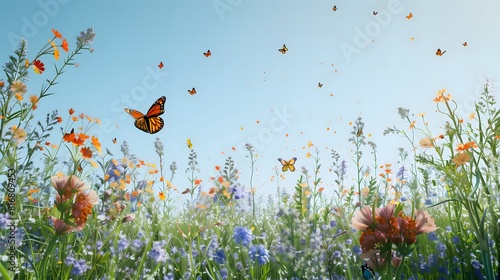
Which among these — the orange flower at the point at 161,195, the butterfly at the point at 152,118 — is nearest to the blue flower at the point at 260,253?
the orange flower at the point at 161,195

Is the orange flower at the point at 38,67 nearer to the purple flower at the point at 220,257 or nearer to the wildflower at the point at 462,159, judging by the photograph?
the purple flower at the point at 220,257

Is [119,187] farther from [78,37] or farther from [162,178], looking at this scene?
[78,37]

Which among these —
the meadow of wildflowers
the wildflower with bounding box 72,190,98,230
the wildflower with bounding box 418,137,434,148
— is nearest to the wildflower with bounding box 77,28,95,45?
the meadow of wildflowers

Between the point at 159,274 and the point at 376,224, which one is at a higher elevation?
the point at 376,224

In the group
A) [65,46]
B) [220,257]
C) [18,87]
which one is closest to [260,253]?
[220,257]

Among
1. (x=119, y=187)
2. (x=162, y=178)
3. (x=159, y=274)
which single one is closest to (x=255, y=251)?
(x=159, y=274)

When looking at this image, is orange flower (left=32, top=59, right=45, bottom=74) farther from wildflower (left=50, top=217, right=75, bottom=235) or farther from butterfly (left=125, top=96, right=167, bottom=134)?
butterfly (left=125, top=96, right=167, bottom=134)
